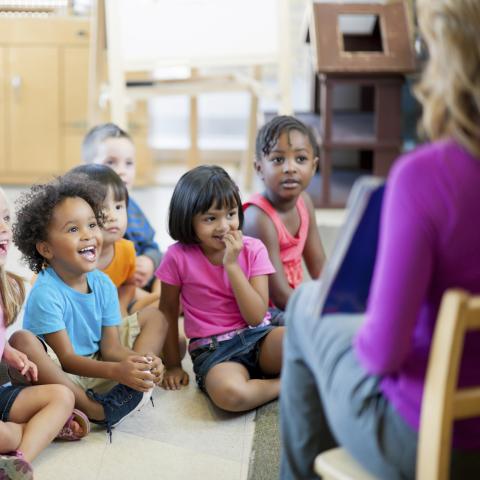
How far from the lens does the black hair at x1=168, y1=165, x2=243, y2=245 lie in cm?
184

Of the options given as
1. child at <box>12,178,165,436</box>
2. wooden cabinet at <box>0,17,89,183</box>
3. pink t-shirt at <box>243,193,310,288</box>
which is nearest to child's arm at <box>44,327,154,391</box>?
child at <box>12,178,165,436</box>

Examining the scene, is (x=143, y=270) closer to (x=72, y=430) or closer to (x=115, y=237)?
(x=115, y=237)

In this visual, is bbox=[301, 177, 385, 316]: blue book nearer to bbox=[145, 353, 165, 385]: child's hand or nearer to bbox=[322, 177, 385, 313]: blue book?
bbox=[322, 177, 385, 313]: blue book

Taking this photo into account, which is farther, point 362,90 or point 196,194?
point 362,90

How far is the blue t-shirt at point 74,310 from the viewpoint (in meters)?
1.69

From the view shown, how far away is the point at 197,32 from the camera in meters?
3.17

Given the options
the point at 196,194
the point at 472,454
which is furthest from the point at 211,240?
the point at 472,454

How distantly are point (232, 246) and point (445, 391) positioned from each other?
0.96m

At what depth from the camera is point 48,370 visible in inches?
64.4

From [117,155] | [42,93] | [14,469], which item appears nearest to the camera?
[14,469]

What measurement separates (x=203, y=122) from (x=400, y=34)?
1.96 m

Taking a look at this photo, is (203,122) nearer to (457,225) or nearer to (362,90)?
(362,90)

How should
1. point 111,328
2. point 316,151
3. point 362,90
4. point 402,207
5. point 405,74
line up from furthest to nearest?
point 362,90 < point 405,74 < point 316,151 < point 111,328 < point 402,207

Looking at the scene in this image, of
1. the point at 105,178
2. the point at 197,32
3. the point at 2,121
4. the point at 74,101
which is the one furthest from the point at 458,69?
the point at 2,121
